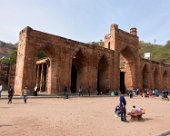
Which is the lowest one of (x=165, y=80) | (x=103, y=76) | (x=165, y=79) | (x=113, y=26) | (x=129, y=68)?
(x=103, y=76)

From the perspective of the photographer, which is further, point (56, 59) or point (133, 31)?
point (133, 31)

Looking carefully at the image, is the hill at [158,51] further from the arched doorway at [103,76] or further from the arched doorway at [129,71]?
the arched doorway at [103,76]

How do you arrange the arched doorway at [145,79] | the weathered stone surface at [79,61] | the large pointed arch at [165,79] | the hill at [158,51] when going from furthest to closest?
1. the hill at [158,51]
2. the large pointed arch at [165,79]
3. the arched doorway at [145,79]
4. the weathered stone surface at [79,61]

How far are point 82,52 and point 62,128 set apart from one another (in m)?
21.0

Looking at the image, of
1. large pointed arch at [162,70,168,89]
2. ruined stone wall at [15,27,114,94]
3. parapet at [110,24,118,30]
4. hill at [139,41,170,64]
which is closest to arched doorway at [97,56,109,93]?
ruined stone wall at [15,27,114,94]

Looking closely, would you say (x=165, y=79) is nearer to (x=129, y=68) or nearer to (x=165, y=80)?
(x=165, y=80)

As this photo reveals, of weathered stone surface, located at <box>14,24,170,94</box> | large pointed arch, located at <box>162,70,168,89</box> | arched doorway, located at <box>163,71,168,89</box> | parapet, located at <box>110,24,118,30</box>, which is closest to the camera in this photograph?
weathered stone surface, located at <box>14,24,170,94</box>

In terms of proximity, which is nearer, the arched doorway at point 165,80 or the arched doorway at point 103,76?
the arched doorway at point 103,76

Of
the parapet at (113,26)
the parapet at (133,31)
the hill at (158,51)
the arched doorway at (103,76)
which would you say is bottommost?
the arched doorway at (103,76)

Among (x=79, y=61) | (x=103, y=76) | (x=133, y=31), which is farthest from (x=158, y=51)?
(x=79, y=61)

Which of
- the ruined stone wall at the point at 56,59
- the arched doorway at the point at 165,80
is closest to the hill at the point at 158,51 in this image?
the arched doorway at the point at 165,80

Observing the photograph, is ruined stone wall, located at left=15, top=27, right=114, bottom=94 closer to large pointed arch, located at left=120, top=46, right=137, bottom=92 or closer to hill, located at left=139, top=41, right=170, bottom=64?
large pointed arch, located at left=120, top=46, right=137, bottom=92

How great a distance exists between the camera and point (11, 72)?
1373 inches

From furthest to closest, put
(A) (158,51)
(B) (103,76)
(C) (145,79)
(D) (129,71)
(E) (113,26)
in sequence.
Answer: (A) (158,51) < (C) (145,79) < (D) (129,71) < (E) (113,26) < (B) (103,76)
